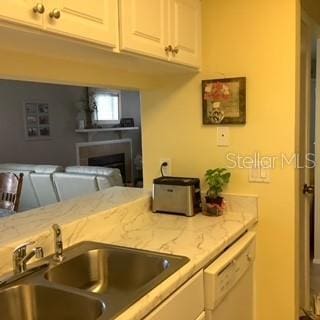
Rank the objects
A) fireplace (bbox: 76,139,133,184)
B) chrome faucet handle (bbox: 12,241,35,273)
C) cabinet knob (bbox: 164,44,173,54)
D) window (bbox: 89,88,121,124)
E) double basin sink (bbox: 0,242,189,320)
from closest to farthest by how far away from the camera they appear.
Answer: double basin sink (bbox: 0,242,189,320)
chrome faucet handle (bbox: 12,241,35,273)
cabinet knob (bbox: 164,44,173,54)
fireplace (bbox: 76,139,133,184)
window (bbox: 89,88,121,124)

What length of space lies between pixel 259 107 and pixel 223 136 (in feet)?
0.91

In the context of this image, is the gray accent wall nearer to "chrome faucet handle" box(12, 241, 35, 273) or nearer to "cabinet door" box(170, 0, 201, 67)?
"cabinet door" box(170, 0, 201, 67)

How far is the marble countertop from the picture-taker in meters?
1.48

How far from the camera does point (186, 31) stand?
2.16 meters

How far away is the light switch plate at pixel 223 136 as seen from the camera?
2.34 meters

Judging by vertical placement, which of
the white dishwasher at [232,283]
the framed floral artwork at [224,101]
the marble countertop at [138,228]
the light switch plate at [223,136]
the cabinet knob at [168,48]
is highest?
the cabinet knob at [168,48]

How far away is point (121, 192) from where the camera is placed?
2.50 metres

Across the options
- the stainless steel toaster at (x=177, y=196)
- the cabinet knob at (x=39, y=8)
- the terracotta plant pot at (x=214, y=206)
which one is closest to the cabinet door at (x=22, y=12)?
the cabinet knob at (x=39, y=8)

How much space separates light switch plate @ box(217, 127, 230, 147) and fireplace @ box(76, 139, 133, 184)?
16.3 ft

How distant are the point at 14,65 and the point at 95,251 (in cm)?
85

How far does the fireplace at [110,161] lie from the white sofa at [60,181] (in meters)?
2.47

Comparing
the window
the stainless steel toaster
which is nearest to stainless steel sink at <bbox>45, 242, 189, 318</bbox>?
the stainless steel toaster

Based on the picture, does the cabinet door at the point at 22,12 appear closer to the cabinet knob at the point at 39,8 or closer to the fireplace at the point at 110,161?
the cabinet knob at the point at 39,8

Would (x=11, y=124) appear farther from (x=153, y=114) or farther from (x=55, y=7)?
(x=55, y=7)
